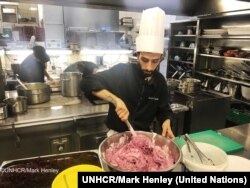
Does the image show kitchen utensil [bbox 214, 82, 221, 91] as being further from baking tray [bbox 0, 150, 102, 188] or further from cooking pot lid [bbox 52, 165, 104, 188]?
cooking pot lid [bbox 52, 165, 104, 188]

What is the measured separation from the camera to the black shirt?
138 inches

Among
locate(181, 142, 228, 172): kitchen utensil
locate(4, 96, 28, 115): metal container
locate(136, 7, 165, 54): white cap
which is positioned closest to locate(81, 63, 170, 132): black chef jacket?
locate(136, 7, 165, 54): white cap

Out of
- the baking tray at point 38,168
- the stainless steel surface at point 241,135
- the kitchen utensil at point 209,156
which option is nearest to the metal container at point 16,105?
the baking tray at point 38,168

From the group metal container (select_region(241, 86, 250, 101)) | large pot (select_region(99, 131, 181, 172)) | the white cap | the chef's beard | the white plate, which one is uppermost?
the white cap

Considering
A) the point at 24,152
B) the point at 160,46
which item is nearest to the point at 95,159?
the point at 160,46

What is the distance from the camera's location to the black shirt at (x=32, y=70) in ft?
11.5

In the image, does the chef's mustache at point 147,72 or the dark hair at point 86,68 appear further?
the dark hair at point 86,68

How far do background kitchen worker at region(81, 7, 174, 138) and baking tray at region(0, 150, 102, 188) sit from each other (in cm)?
46

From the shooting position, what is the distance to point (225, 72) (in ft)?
14.4

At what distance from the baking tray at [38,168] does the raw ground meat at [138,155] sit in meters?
0.17

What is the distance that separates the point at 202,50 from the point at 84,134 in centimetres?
351

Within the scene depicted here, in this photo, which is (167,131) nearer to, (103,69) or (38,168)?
(38,168)

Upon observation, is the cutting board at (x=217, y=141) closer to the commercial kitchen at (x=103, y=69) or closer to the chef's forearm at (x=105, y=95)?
the commercial kitchen at (x=103, y=69)

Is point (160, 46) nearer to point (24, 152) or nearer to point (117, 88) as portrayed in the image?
point (117, 88)
